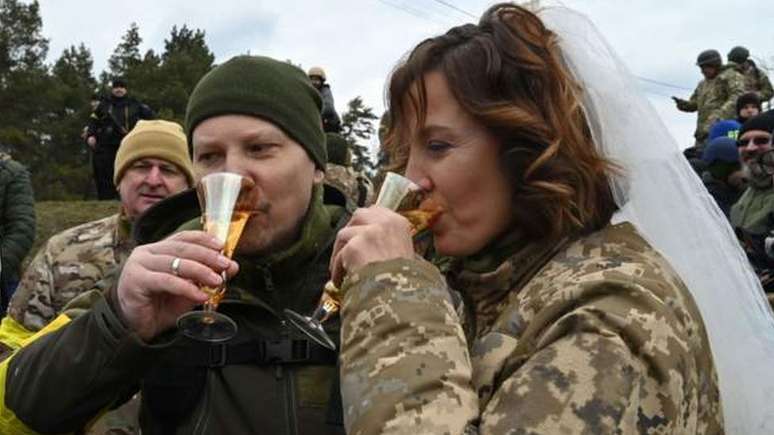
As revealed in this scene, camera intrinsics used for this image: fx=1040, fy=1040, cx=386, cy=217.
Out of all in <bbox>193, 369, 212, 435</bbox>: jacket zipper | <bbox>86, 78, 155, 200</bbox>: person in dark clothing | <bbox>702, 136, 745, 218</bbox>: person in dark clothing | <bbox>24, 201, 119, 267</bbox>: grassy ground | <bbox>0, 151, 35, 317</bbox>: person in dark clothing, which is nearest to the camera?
<bbox>193, 369, 212, 435</bbox>: jacket zipper

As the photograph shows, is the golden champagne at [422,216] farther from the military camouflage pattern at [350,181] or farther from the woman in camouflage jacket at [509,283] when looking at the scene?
the military camouflage pattern at [350,181]

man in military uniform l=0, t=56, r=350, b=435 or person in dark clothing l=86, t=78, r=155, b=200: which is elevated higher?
man in military uniform l=0, t=56, r=350, b=435

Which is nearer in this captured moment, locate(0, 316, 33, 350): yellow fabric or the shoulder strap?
the shoulder strap

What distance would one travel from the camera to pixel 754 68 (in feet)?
48.0

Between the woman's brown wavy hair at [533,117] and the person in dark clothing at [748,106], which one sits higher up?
the woman's brown wavy hair at [533,117]

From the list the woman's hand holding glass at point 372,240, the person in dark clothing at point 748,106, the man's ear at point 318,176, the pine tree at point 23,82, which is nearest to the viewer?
the woman's hand holding glass at point 372,240

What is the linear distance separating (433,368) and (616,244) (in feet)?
1.64

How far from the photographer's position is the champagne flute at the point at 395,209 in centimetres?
236

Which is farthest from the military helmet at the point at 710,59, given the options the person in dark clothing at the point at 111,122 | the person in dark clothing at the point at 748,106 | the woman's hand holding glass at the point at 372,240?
the woman's hand holding glass at the point at 372,240

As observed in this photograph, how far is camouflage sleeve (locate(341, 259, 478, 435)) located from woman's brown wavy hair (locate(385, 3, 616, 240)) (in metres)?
0.31

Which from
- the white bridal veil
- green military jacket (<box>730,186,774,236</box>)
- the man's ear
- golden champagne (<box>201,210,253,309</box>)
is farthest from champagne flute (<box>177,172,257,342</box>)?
green military jacket (<box>730,186,774,236</box>)

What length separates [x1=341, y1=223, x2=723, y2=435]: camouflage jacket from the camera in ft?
6.15

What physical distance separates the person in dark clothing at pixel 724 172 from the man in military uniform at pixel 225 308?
5.93m

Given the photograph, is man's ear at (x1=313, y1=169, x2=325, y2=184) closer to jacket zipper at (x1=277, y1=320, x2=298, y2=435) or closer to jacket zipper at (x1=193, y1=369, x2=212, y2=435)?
jacket zipper at (x1=277, y1=320, x2=298, y2=435)
